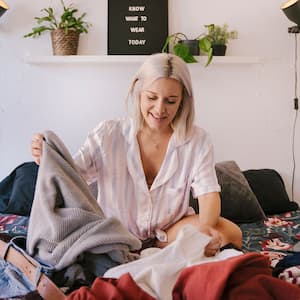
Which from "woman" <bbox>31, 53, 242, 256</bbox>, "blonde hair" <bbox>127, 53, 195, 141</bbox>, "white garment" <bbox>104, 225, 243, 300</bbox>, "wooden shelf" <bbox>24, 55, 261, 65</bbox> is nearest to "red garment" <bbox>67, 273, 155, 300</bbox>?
"white garment" <bbox>104, 225, 243, 300</bbox>

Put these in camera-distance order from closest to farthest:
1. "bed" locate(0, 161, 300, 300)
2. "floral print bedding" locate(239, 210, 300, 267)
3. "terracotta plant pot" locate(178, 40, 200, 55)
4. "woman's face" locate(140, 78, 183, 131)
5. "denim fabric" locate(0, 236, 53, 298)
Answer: "denim fabric" locate(0, 236, 53, 298), "woman's face" locate(140, 78, 183, 131), "floral print bedding" locate(239, 210, 300, 267), "bed" locate(0, 161, 300, 300), "terracotta plant pot" locate(178, 40, 200, 55)

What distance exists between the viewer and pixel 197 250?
1.15 meters

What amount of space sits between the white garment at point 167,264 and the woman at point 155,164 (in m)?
0.42

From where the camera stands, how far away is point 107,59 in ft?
8.32

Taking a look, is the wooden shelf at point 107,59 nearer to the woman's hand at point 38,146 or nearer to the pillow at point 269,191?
the pillow at point 269,191

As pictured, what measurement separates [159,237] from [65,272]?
0.57m

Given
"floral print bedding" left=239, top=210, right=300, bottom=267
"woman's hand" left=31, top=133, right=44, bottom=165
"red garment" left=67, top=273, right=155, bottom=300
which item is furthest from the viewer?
"floral print bedding" left=239, top=210, right=300, bottom=267

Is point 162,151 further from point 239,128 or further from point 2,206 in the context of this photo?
point 239,128

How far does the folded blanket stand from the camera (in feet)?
3.67

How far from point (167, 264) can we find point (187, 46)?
1776mm

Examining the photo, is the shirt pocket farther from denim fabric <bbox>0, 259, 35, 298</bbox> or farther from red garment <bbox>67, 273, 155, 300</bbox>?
red garment <bbox>67, 273, 155, 300</bbox>

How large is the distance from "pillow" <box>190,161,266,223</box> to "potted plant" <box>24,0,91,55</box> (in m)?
1.03

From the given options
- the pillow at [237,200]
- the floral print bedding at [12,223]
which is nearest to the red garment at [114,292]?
the floral print bedding at [12,223]

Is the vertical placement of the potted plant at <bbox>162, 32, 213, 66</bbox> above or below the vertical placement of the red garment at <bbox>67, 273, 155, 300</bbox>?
above
